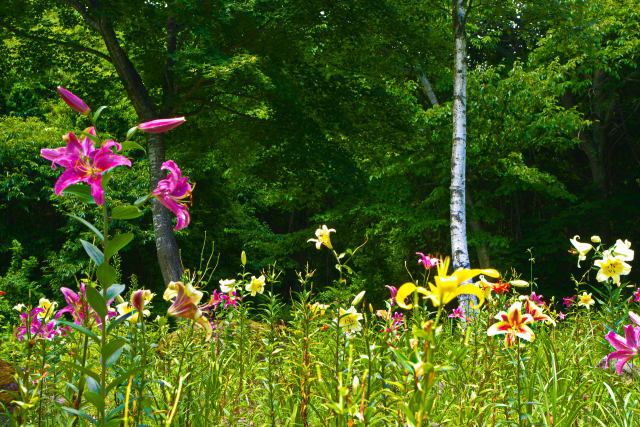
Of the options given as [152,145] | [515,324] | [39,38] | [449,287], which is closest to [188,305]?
[449,287]

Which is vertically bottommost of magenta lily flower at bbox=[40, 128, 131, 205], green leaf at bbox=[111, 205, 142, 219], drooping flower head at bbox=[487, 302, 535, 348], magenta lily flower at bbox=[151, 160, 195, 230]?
drooping flower head at bbox=[487, 302, 535, 348]

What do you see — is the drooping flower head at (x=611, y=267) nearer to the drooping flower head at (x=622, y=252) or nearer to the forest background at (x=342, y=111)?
the drooping flower head at (x=622, y=252)

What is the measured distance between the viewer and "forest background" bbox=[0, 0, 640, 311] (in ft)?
24.6

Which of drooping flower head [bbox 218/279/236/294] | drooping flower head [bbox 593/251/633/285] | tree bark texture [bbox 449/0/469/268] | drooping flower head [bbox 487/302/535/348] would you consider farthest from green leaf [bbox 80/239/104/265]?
tree bark texture [bbox 449/0/469/268]

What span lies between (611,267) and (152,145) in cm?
664

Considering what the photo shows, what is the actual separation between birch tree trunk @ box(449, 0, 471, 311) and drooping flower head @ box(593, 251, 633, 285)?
4.33 m

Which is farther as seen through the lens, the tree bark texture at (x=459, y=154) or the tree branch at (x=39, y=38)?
the tree branch at (x=39, y=38)

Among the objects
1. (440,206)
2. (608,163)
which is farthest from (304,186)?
(608,163)

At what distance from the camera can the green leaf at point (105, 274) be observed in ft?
2.99

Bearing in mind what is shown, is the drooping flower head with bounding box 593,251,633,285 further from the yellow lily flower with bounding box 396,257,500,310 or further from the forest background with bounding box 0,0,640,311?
the forest background with bounding box 0,0,640,311

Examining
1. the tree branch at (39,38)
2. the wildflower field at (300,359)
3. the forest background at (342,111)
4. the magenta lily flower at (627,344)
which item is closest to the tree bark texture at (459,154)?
the forest background at (342,111)

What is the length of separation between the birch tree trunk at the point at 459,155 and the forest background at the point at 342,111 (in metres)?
0.43

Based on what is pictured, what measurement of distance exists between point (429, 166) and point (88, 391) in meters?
9.01

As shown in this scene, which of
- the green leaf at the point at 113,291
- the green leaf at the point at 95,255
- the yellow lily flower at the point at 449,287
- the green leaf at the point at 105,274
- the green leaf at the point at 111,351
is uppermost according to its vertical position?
the green leaf at the point at 95,255
